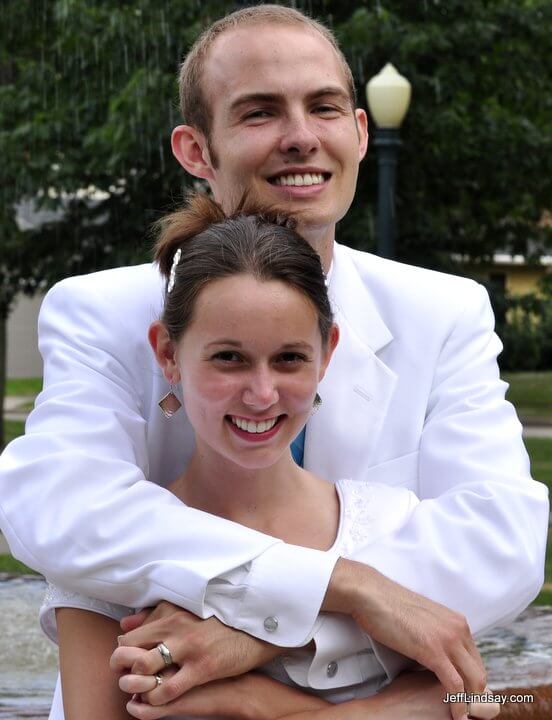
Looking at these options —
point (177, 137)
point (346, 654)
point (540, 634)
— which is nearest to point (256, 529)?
point (346, 654)

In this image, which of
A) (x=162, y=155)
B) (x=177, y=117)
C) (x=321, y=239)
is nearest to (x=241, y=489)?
(x=321, y=239)

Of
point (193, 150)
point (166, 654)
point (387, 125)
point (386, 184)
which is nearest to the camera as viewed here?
point (166, 654)

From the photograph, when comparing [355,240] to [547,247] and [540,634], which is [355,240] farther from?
[540,634]

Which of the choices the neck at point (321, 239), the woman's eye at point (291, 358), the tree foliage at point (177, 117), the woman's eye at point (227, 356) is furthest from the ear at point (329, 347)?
the tree foliage at point (177, 117)

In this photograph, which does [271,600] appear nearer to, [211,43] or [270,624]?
[270,624]

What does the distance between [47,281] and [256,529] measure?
14.5 meters

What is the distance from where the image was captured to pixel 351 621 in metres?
2.60

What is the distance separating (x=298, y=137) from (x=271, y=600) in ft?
3.73

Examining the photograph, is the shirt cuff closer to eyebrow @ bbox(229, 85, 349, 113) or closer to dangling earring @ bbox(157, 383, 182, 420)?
dangling earring @ bbox(157, 383, 182, 420)

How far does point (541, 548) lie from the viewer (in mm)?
2812

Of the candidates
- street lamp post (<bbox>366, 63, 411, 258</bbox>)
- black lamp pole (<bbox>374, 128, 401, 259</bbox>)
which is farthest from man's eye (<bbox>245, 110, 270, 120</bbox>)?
black lamp pole (<bbox>374, 128, 401, 259</bbox>)

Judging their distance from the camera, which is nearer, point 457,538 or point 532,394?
point 457,538

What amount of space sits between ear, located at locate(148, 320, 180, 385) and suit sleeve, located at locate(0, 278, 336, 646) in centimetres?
16

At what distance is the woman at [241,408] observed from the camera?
2.53m
